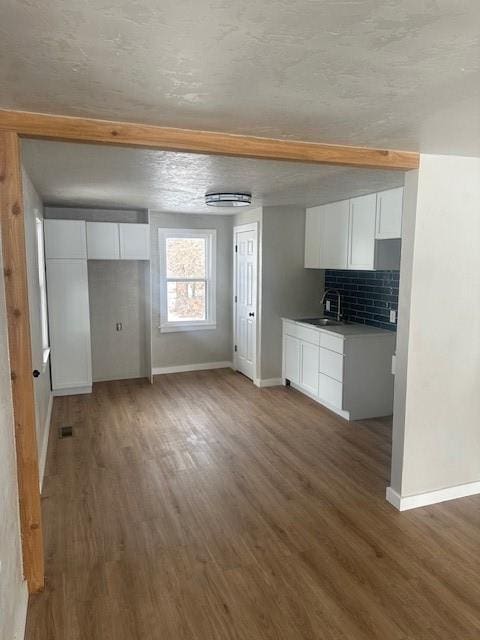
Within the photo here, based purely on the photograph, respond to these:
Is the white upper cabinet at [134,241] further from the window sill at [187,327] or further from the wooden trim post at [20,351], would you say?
the wooden trim post at [20,351]

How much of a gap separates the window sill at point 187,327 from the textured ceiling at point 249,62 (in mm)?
4398

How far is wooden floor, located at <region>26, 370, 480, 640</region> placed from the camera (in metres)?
2.05

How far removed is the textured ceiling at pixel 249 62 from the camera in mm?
1136

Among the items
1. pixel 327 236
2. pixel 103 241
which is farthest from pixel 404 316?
pixel 103 241

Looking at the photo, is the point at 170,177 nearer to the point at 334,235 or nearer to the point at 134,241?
the point at 334,235

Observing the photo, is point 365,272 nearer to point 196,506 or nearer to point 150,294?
point 150,294

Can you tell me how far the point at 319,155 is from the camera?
2398 mm

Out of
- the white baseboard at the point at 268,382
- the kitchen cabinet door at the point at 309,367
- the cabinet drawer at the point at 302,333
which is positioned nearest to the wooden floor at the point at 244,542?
the kitchen cabinet door at the point at 309,367

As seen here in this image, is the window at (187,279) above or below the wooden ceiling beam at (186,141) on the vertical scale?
below

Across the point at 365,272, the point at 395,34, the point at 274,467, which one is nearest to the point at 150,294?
the point at 365,272

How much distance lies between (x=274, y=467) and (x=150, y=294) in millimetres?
3179

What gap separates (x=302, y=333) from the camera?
5273mm

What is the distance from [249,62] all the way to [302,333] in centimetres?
405

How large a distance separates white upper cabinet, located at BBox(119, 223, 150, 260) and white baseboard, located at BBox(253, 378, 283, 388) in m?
2.15
